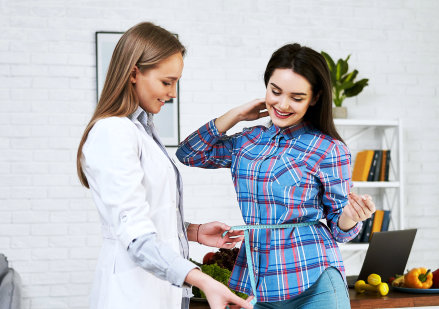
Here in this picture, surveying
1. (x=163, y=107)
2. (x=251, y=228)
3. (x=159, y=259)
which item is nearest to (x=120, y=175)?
(x=159, y=259)

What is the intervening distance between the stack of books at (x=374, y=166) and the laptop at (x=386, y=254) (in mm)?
1636

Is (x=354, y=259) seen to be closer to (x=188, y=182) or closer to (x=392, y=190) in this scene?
(x=392, y=190)

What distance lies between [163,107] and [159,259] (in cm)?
283

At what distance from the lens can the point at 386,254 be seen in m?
2.39

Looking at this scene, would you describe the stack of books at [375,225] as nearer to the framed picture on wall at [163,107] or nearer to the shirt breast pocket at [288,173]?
the framed picture on wall at [163,107]


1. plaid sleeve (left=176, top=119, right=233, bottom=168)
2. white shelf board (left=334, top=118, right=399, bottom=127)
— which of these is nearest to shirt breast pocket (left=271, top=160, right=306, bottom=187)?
plaid sleeve (left=176, top=119, right=233, bottom=168)

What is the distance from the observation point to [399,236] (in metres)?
2.37

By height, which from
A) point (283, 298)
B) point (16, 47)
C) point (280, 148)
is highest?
point (16, 47)

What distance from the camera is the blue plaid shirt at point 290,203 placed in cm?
162

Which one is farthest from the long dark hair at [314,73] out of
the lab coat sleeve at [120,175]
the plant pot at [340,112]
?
the plant pot at [340,112]

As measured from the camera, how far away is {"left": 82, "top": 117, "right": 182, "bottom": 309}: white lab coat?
1.22m

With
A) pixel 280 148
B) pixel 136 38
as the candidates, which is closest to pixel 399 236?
pixel 280 148

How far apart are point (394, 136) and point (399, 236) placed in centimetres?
202

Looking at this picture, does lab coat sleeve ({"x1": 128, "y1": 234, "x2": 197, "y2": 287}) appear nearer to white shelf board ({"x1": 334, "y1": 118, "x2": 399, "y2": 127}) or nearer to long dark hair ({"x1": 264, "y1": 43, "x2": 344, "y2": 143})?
long dark hair ({"x1": 264, "y1": 43, "x2": 344, "y2": 143})
